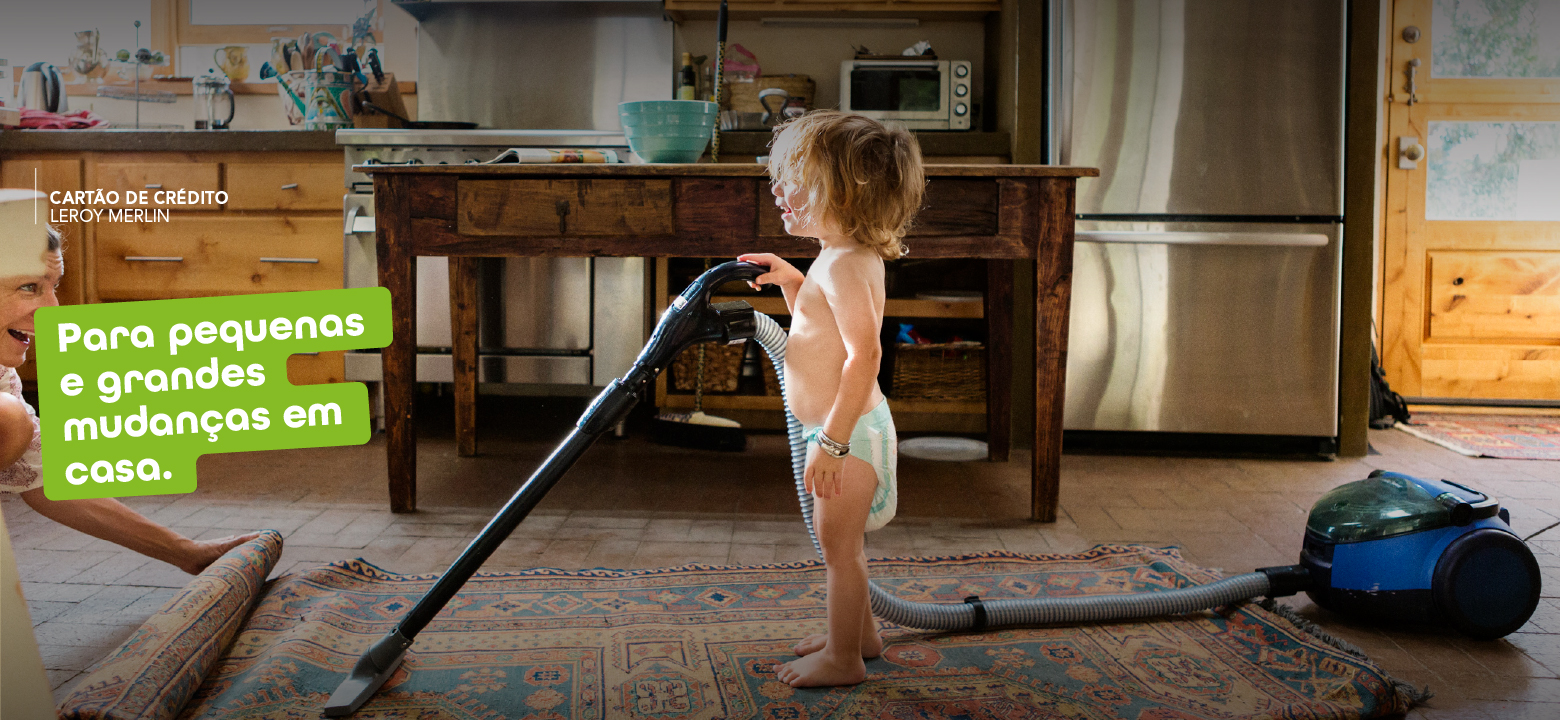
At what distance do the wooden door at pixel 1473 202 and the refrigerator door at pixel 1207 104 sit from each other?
3.88 feet

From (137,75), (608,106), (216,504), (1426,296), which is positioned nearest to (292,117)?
(137,75)

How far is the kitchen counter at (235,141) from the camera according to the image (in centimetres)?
Result: 291

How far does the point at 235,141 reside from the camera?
2936mm

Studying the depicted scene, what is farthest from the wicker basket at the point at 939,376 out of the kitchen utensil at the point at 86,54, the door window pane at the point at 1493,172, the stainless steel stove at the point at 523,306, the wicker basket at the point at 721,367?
the kitchen utensil at the point at 86,54

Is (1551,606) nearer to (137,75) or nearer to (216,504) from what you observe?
(216,504)

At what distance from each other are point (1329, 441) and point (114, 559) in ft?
8.88

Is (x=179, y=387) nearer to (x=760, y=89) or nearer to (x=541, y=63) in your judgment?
(x=541, y=63)

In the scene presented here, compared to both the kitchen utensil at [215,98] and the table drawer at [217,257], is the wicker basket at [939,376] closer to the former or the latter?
the table drawer at [217,257]

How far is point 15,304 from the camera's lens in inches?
51.6

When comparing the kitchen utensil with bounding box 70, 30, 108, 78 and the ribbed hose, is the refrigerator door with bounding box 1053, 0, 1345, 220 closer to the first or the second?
the ribbed hose

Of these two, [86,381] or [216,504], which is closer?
[86,381]

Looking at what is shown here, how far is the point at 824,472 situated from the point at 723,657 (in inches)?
11.6

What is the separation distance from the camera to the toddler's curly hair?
1.10 metres

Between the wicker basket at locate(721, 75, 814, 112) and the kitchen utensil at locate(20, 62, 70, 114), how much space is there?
7.27ft
